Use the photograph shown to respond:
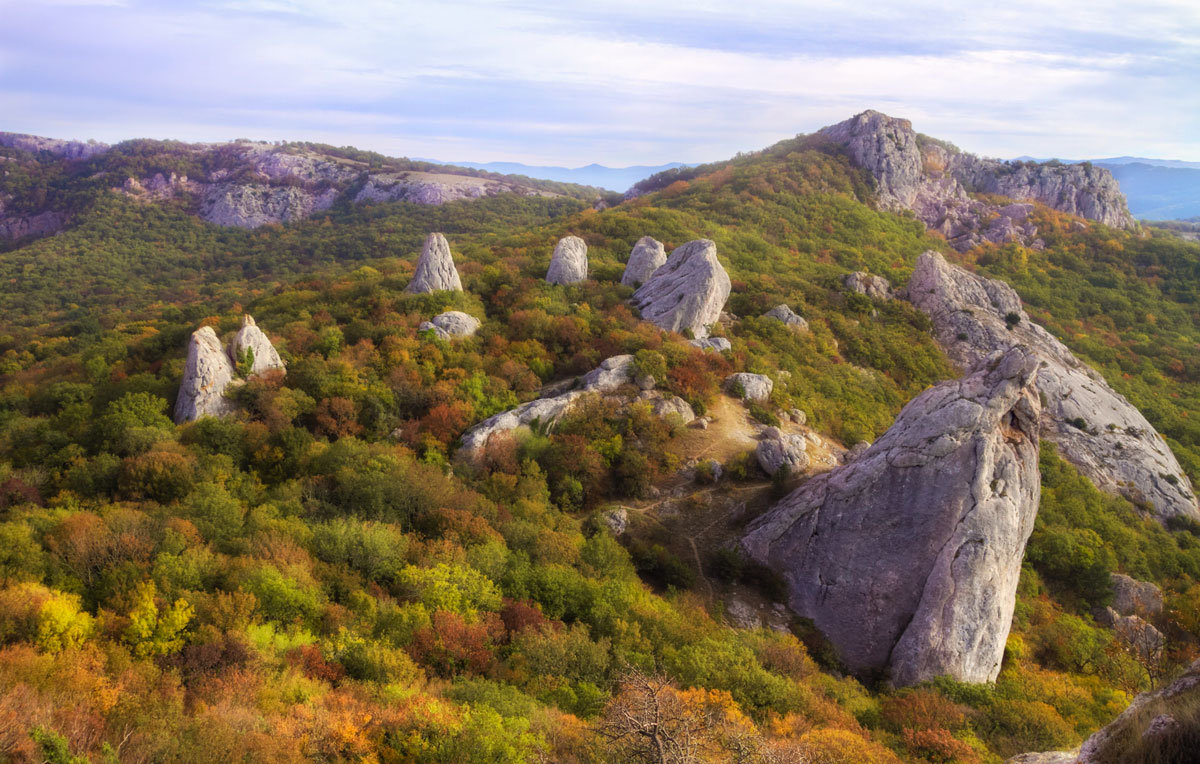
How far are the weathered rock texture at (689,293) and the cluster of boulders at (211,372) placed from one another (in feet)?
69.4

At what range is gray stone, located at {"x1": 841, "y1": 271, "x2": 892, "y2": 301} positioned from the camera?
42812mm

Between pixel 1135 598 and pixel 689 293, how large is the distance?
2420 cm

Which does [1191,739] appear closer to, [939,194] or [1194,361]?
[1194,361]

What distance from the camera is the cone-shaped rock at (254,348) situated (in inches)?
945

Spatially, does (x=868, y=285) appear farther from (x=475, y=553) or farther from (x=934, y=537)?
(x=475, y=553)

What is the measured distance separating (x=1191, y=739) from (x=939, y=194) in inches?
3228

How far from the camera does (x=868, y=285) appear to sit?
43406 millimetres

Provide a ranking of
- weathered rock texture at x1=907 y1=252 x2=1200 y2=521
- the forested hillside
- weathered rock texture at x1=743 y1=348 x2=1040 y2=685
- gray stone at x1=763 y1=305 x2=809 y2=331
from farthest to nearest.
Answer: gray stone at x1=763 y1=305 x2=809 y2=331 → weathered rock texture at x1=907 y1=252 x2=1200 y2=521 → weathered rock texture at x1=743 y1=348 x2=1040 y2=685 → the forested hillside

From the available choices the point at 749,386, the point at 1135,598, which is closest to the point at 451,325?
the point at 749,386

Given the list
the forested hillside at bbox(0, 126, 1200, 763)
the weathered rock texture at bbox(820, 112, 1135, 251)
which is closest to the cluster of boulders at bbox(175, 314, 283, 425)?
the forested hillside at bbox(0, 126, 1200, 763)

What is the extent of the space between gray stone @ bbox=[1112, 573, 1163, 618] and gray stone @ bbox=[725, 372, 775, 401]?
1596cm

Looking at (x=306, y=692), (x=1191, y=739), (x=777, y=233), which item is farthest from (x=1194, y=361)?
(x=306, y=692)

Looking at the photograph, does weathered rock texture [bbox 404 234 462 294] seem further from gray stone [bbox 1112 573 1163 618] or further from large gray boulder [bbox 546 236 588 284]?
gray stone [bbox 1112 573 1163 618]

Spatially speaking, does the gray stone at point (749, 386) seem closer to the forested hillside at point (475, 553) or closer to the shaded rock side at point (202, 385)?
the forested hillside at point (475, 553)
